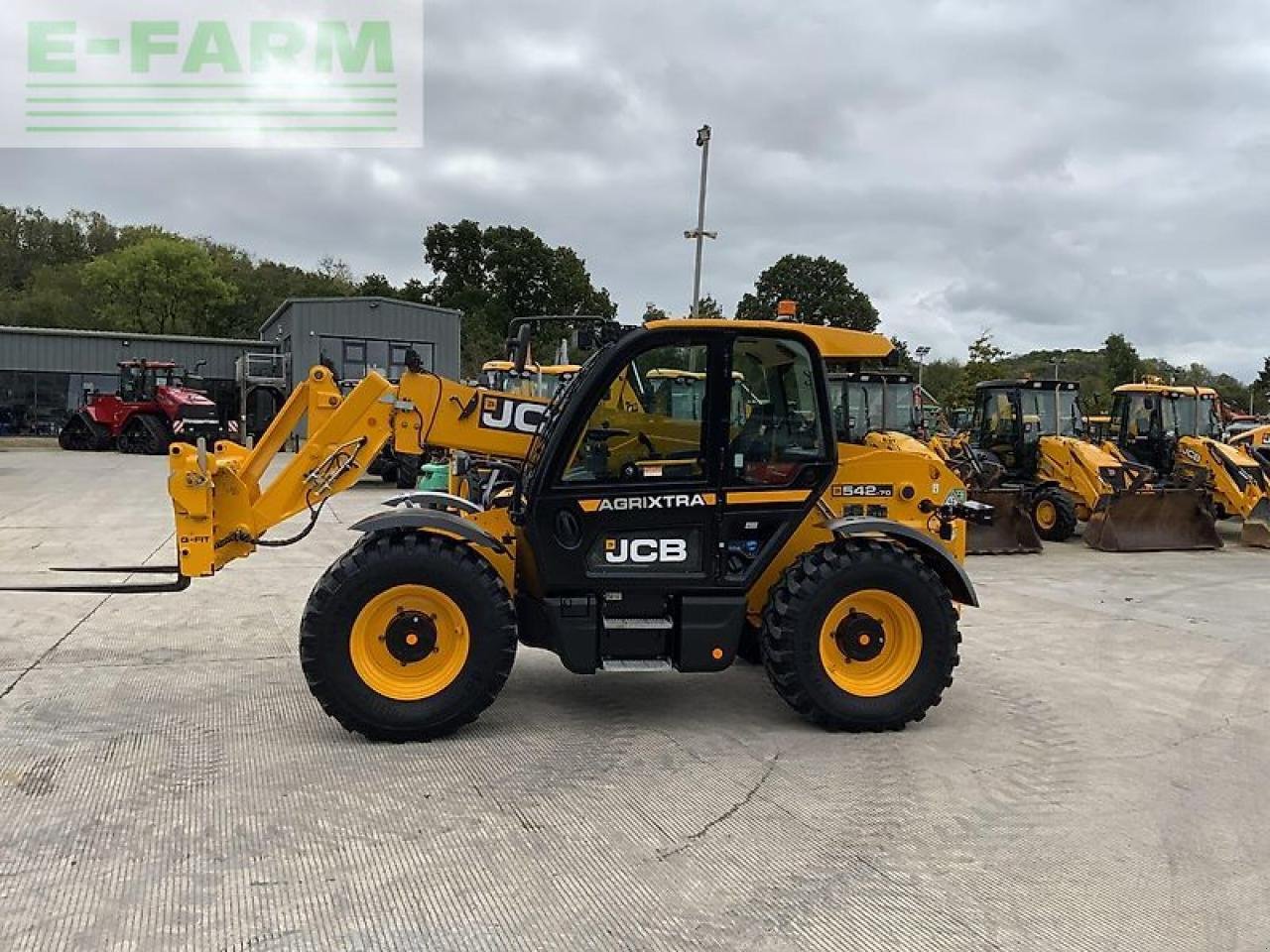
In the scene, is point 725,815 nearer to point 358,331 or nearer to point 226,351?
point 358,331

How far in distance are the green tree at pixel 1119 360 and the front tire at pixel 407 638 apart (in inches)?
2415

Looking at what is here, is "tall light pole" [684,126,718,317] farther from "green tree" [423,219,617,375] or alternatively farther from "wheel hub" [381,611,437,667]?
"green tree" [423,219,617,375]

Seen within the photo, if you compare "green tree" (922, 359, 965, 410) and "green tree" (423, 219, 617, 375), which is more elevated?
"green tree" (423, 219, 617, 375)

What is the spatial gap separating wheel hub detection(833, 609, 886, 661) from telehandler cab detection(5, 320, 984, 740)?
0.01 m

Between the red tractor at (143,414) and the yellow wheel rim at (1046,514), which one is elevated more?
the red tractor at (143,414)

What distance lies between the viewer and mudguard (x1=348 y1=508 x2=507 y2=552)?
4.89m

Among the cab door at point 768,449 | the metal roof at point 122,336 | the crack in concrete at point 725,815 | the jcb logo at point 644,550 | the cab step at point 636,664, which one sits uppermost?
the metal roof at point 122,336

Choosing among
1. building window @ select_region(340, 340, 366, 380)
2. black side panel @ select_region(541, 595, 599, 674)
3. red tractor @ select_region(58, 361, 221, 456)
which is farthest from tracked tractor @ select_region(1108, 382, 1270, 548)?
building window @ select_region(340, 340, 366, 380)

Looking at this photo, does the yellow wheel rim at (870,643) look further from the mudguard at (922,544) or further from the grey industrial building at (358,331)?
the grey industrial building at (358,331)

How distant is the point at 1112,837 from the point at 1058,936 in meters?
0.92

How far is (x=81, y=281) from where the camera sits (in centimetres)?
5347

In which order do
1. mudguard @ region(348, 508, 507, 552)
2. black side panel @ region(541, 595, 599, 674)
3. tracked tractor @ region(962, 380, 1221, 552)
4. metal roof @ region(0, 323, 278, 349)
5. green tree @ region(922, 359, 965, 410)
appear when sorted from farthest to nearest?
green tree @ region(922, 359, 965, 410) → metal roof @ region(0, 323, 278, 349) → tracked tractor @ region(962, 380, 1221, 552) → black side panel @ region(541, 595, 599, 674) → mudguard @ region(348, 508, 507, 552)

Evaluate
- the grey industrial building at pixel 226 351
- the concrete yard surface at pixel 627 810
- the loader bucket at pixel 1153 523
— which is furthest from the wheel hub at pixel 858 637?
the grey industrial building at pixel 226 351

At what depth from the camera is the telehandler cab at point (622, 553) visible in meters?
4.83
